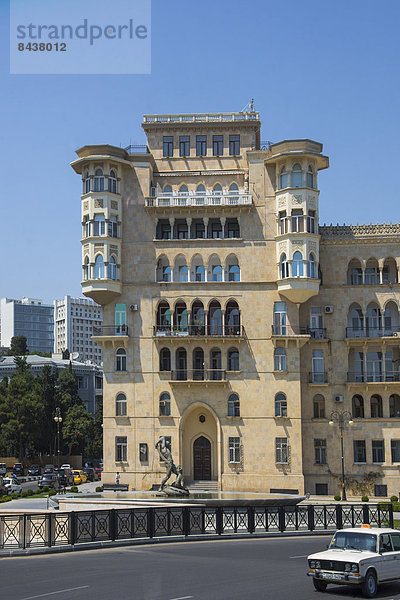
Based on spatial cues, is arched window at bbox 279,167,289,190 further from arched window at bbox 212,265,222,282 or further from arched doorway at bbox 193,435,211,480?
arched doorway at bbox 193,435,211,480

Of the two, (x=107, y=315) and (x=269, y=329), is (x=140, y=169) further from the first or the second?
(x=269, y=329)

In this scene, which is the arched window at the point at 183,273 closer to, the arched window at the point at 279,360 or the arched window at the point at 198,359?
the arched window at the point at 198,359

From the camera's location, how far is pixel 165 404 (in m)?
Result: 58.5

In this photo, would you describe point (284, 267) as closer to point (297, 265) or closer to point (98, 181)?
point (297, 265)

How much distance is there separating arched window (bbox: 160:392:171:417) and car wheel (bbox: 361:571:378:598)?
39.8m

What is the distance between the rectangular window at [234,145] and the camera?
63469 mm

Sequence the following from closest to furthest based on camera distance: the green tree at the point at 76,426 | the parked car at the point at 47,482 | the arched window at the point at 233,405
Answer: the arched window at the point at 233,405 < the parked car at the point at 47,482 < the green tree at the point at 76,426

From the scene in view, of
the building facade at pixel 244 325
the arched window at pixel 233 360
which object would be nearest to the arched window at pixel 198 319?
the building facade at pixel 244 325

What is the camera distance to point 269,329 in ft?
192

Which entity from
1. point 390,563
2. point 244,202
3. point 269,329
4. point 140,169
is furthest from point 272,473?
point 390,563

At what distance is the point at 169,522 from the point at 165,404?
2867 centimetres

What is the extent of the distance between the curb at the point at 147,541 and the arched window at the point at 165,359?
89.2 ft

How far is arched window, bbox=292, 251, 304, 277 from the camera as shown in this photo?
57750 mm

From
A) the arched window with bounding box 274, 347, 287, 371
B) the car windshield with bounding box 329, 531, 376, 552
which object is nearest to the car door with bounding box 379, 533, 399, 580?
the car windshield with bounding box 329, 531, 376, 552
